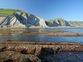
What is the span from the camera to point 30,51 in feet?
124

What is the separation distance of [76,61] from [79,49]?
12816mm

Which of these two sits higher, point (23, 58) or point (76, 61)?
point (23, 58)

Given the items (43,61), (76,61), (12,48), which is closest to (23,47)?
(12,48)

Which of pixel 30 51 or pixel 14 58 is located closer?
pixel 14 58

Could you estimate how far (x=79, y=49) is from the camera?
47.2 metres

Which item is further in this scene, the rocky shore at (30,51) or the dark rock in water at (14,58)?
the rocky shore at (30,51)

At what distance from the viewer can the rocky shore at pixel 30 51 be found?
2577 centimetres

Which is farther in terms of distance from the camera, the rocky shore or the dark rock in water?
the rocky shore

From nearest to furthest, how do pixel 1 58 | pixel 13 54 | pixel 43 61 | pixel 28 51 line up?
pixel 1 58, pixel 13 54, pixel 43 61, pixel 28 51

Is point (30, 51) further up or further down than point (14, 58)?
further down

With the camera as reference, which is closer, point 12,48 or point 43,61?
point 43,61

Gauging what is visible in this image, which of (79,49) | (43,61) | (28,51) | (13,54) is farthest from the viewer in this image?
(79,49)

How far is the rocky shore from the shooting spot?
2577 centimetres

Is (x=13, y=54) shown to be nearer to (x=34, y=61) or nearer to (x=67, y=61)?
(x=34, y=61)
